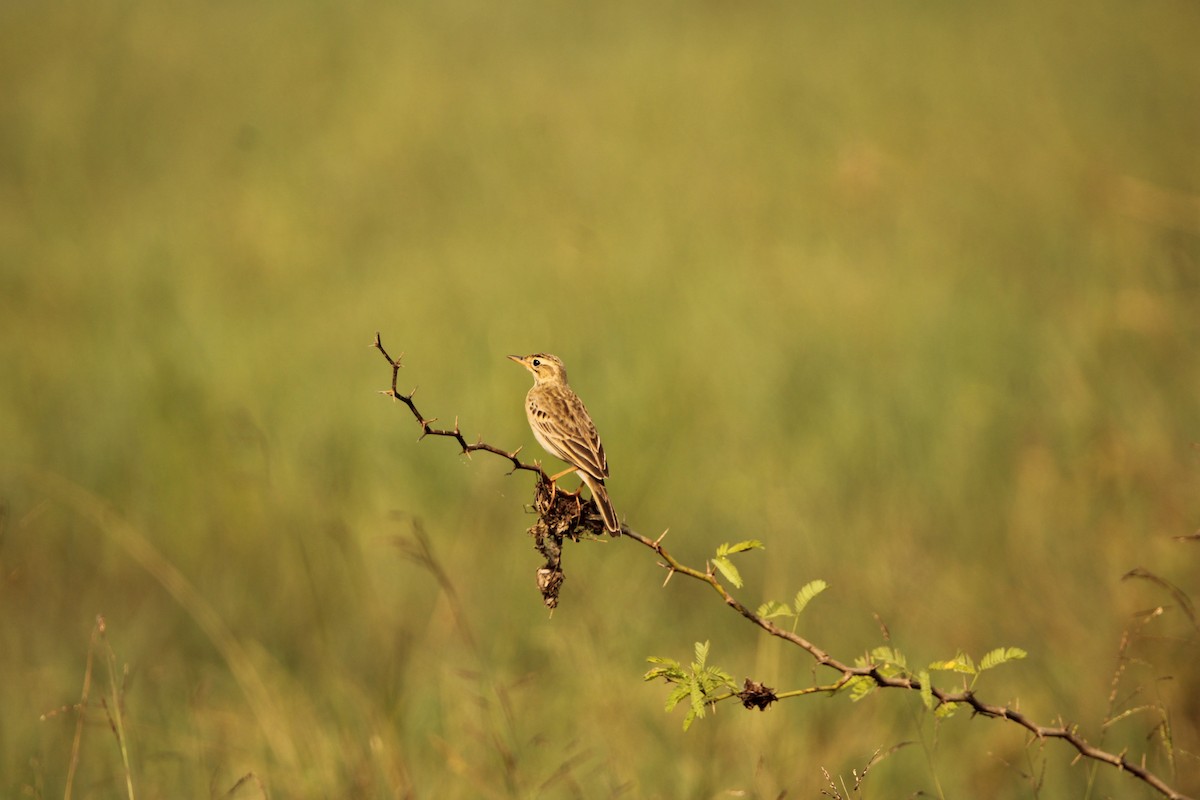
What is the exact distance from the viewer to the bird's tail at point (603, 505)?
9.55ft

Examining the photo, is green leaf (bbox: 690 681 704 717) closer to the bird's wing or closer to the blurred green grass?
the blurred green grass

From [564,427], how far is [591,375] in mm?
4412

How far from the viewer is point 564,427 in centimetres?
407

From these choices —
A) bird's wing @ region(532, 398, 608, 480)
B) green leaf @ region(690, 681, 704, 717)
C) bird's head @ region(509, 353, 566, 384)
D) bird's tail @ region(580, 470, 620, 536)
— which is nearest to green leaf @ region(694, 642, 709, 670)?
green leaf @ region(690, 681, 704, 717)

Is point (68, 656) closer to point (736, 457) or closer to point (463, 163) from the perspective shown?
point (736, 457)

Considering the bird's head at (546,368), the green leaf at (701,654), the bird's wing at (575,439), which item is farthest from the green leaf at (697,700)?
the bird's head at (546,368)

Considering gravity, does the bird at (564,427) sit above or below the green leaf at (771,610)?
above

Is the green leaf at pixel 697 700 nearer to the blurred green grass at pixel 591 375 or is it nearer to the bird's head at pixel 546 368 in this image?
the blurred green grass at pixel 591 375

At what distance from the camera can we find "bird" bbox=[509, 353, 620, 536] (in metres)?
3.74

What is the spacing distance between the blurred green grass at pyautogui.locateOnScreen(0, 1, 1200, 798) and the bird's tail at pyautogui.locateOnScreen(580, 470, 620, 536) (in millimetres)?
985

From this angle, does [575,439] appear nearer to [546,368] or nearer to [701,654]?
[546,368]

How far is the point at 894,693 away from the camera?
575 cm

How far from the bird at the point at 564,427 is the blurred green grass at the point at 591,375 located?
0.98 meters

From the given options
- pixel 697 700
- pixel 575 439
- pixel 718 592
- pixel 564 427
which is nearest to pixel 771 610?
pixel 718 592
